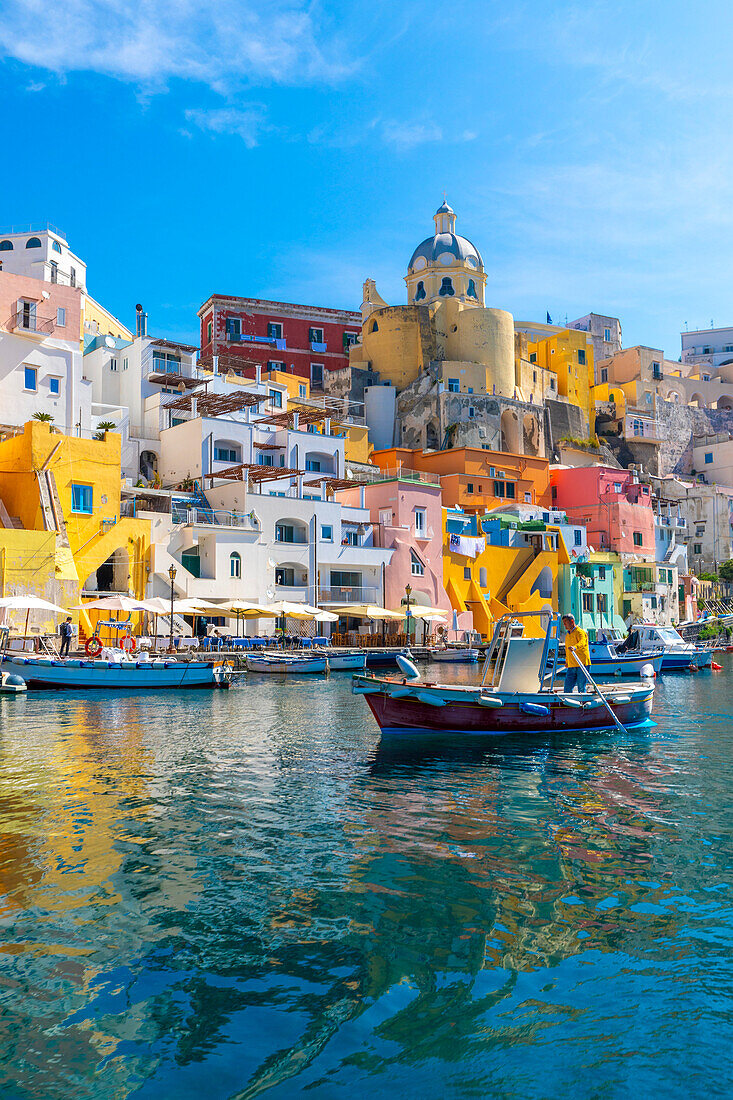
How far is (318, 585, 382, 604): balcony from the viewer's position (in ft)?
148

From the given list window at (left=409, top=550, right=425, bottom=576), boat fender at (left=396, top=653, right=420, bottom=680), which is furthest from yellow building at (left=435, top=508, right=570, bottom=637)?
boat fender at (left=396, top=653, right=420, bottom=680)

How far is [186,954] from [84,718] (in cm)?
1535

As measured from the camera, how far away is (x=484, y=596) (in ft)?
171

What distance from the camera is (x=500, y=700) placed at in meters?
18.4

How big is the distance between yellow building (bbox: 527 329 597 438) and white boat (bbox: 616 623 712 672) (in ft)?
116

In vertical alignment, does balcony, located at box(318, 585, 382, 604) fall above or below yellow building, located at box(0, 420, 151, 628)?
below

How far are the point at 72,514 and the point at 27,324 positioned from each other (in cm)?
1047

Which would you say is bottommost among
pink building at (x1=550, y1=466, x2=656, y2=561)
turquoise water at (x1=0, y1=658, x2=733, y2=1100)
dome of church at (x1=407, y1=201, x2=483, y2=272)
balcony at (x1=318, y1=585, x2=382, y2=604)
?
turquoise water at (x1=0, y1=658, x2=733, y2=1100)

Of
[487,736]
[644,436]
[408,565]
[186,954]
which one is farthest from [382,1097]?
[644,436]

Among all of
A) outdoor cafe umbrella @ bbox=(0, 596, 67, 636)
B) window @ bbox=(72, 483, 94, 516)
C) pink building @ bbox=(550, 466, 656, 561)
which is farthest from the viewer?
pink building @ bbox=(550, 466, 656, 561)

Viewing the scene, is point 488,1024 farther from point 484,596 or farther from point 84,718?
point 484,596

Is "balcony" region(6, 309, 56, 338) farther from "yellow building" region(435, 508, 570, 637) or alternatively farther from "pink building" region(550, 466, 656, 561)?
"pink building" region(550, 466, 656, 561)

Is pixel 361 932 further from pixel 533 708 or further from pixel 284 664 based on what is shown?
pixel 284 664

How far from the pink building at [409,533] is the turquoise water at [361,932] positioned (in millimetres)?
32620
